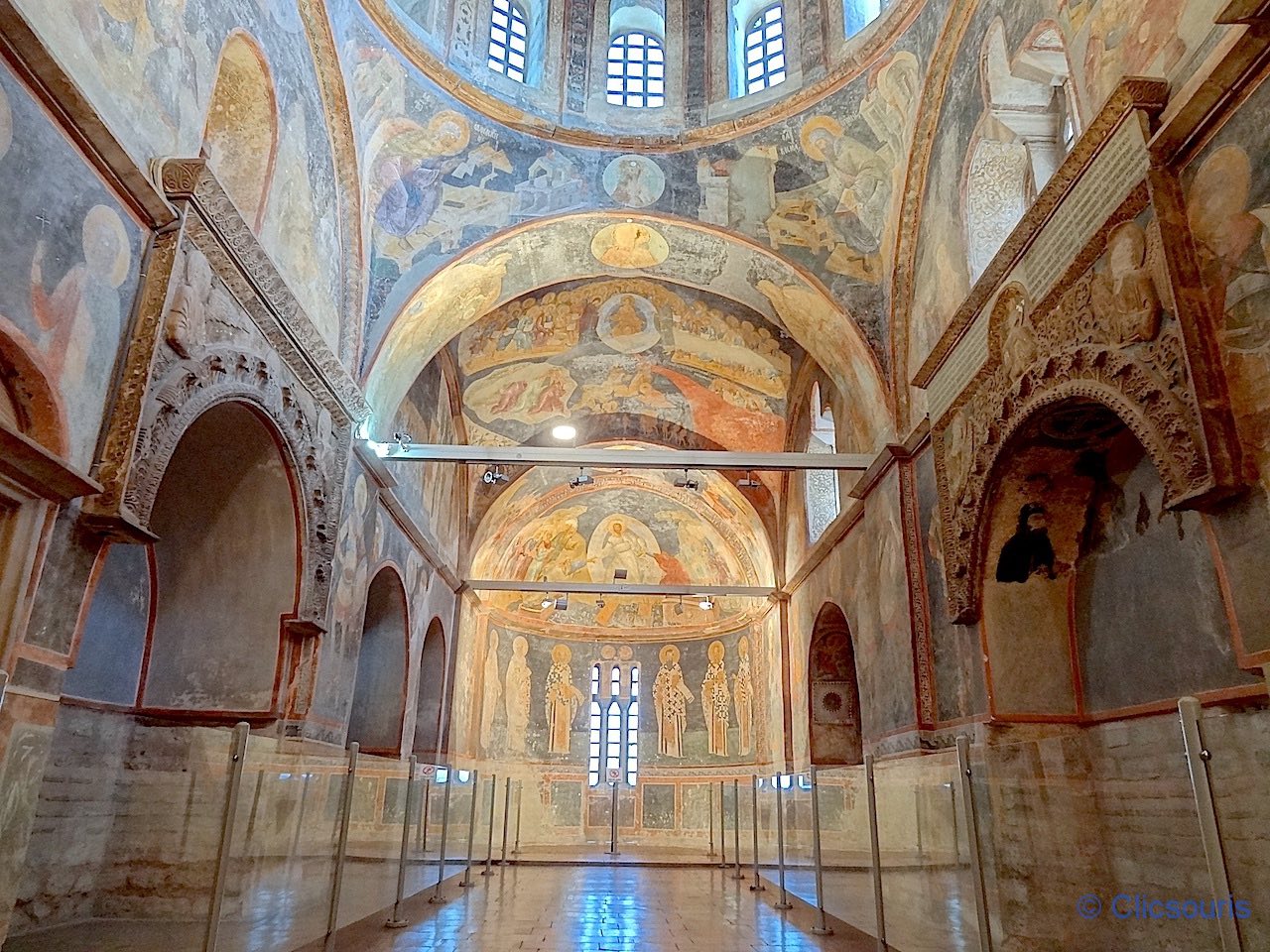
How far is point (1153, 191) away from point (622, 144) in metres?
8.41

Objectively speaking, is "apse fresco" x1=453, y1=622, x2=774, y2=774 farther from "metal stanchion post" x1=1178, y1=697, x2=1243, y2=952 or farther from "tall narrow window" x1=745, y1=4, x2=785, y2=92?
"metal stanchion post" x1=1178, y1=697, x2=1243, y2=952

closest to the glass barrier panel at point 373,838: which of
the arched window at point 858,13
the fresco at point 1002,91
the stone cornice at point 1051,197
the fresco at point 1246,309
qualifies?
the fresco at point 1246,309

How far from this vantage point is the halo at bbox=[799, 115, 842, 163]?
11898mm

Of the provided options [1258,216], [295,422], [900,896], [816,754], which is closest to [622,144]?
[295,422]

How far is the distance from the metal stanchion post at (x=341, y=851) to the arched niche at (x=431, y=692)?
10.5 metres

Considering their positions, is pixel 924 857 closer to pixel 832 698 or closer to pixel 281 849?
pixel 281 849

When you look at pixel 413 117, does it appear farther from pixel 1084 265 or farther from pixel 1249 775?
pixel 1249 775

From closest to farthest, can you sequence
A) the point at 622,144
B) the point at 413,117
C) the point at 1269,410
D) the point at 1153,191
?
the point at 1269,410 → the point at 1153,191 → the point at 413,117 → the point at 622,144

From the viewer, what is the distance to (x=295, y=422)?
943cm

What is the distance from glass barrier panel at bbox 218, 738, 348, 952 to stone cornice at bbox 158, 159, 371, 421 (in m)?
4.23

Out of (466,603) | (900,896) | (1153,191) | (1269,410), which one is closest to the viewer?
(1269,410)

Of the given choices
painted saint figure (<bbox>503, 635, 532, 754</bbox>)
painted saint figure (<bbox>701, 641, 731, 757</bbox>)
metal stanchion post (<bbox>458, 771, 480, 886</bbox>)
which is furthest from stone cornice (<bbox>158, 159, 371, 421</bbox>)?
painted saint figure (<bbox>701, 641, 731, 757</bbox>)

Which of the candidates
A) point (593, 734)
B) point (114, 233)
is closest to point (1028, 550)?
point (114, 233)

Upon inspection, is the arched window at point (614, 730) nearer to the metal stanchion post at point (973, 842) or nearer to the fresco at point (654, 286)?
the fresco at point (654, 286)
